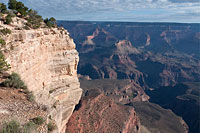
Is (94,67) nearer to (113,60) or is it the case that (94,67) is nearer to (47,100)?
(113,60)

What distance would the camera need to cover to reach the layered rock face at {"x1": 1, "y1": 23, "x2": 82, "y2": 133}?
14.6 meters

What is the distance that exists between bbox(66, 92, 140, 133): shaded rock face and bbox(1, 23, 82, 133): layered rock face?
74.4 inches

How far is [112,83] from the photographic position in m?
88.2

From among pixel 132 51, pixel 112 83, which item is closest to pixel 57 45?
pixel 112 83

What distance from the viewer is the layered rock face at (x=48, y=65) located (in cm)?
1459

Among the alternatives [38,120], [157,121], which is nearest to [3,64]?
[38,120]

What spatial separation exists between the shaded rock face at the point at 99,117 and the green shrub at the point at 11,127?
17310 millimetres

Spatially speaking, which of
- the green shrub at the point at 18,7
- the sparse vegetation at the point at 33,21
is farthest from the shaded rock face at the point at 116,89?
the green shrub at the point at 18,7

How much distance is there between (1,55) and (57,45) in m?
9.07

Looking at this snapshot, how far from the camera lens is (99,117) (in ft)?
95.6

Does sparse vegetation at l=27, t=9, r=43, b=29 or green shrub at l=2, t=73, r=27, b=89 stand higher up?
sparse vegetation at l=27, t=9, r=43, b=29

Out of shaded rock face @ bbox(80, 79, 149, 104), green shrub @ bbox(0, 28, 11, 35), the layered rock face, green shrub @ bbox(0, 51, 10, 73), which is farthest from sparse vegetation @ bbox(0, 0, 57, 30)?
shaded rock face @ bbox(80, 79, 149, 104)

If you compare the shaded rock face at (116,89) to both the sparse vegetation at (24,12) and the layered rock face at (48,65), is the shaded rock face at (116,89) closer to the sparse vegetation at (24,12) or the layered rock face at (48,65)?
the layered rock face at (48,65)

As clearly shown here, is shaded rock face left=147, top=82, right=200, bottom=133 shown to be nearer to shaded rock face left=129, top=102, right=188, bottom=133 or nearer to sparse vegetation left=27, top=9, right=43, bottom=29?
shaded rock face left=129, top=102, right=188, bottom=133
